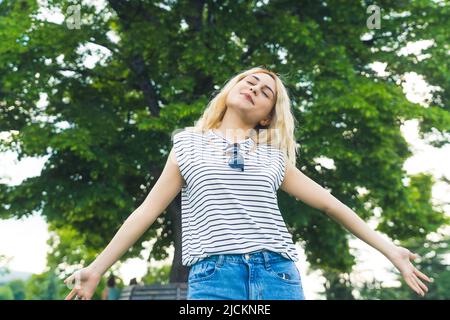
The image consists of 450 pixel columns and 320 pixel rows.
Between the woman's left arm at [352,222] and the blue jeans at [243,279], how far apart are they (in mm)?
485

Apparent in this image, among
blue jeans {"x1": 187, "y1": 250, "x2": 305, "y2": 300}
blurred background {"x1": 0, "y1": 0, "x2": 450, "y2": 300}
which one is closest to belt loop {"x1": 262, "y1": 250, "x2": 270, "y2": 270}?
blue jeans {"x1": 187, "y1": 250, "x2": 305, "y2": 300}

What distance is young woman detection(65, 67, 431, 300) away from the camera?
253cm

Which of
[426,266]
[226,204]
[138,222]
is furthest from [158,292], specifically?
[426,266]

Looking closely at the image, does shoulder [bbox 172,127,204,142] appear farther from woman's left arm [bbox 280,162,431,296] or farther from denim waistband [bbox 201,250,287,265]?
denim waistband [bbox 201,250,287,265]

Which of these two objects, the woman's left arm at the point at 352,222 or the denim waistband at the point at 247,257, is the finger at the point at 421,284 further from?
the denim waistband at the point at 247,257

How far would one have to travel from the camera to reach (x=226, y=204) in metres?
2.64

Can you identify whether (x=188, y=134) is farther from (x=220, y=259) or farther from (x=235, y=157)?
(x=220, y=259)

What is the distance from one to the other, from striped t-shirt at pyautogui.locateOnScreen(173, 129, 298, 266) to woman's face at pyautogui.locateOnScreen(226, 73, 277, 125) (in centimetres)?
23

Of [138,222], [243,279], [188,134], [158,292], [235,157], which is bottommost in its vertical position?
[243,279]

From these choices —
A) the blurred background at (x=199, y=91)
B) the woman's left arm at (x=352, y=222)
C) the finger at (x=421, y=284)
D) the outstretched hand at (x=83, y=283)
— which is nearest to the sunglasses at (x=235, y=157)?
the woman's left arm at (x=352, y=222)

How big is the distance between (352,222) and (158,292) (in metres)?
11.6

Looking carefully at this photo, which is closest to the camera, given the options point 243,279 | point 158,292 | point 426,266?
point 243,279

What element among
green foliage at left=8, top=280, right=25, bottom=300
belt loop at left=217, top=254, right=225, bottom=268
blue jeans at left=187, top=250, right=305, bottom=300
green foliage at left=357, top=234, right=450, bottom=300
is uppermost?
green foliage at left=8, top=280, right=25, bottom=300

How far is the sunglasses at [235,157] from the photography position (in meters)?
2.74
